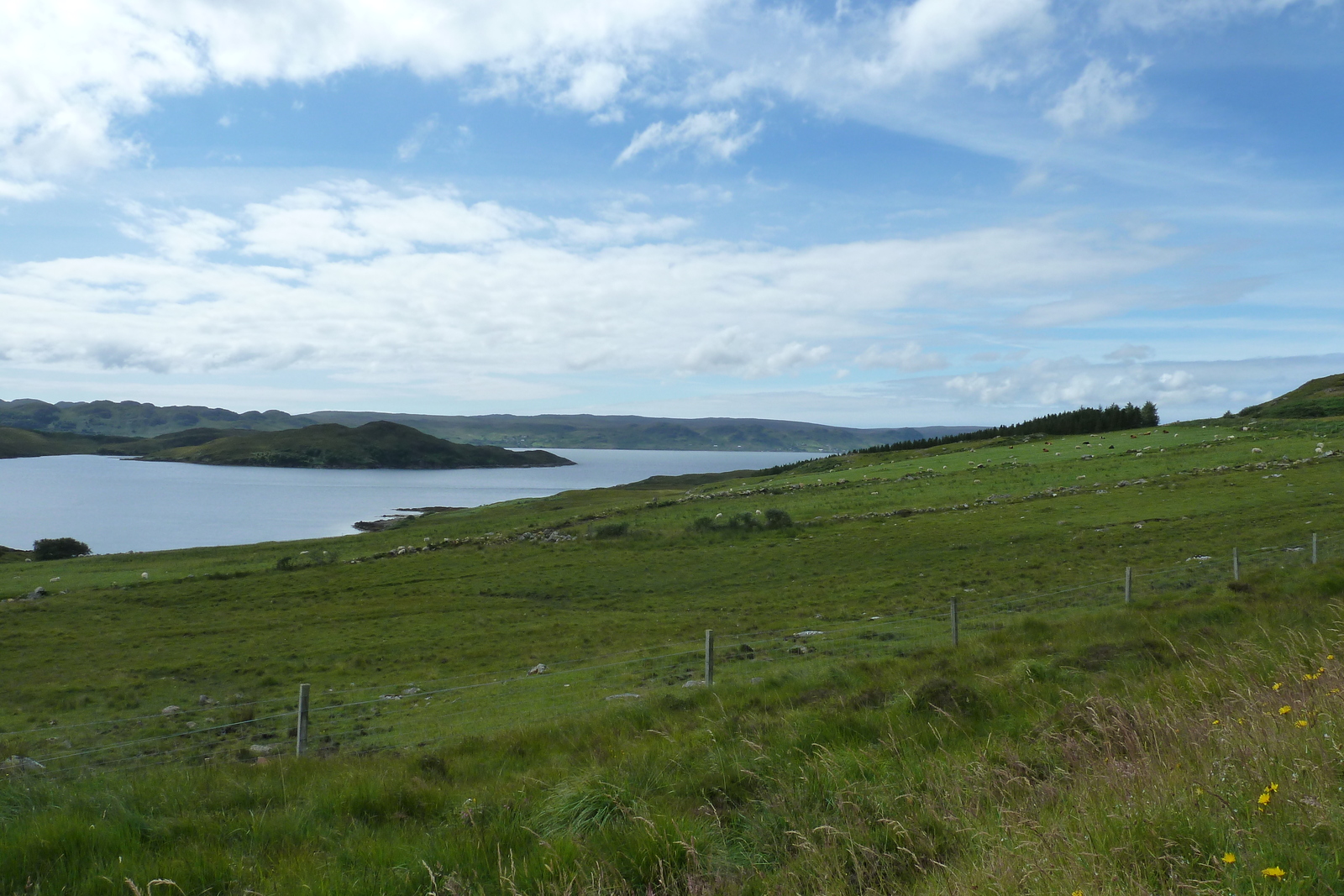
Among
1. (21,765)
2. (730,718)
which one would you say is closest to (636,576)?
(21,765)

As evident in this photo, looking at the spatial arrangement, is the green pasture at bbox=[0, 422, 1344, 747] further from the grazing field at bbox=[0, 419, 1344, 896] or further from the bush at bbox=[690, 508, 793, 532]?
the bush at bbox=[690, 508, 793, 532]

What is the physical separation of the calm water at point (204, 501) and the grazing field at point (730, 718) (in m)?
42.1

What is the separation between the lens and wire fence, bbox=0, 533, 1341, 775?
13.3 m

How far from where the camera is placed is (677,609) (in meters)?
27.2

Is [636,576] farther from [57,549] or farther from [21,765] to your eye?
[57,549]

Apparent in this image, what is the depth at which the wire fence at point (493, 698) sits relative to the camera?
13344 mm

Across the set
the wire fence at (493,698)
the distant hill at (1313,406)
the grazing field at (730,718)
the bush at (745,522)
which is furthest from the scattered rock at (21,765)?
the distant hill at (1313,406)

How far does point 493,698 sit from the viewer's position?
16.5 meters

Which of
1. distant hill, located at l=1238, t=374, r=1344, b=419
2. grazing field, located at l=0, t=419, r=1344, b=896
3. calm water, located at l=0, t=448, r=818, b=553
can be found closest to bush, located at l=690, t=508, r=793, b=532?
grazing field, located at l=0, t=419, r=1344, b=896

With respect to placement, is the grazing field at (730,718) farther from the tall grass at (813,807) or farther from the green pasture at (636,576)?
the green pasture at (636,576)

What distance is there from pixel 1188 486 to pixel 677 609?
3113 centimetres

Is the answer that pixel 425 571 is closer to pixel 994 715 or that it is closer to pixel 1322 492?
pixel 994 715

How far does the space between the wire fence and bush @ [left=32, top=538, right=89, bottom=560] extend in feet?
158

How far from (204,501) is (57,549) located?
2525 inches
